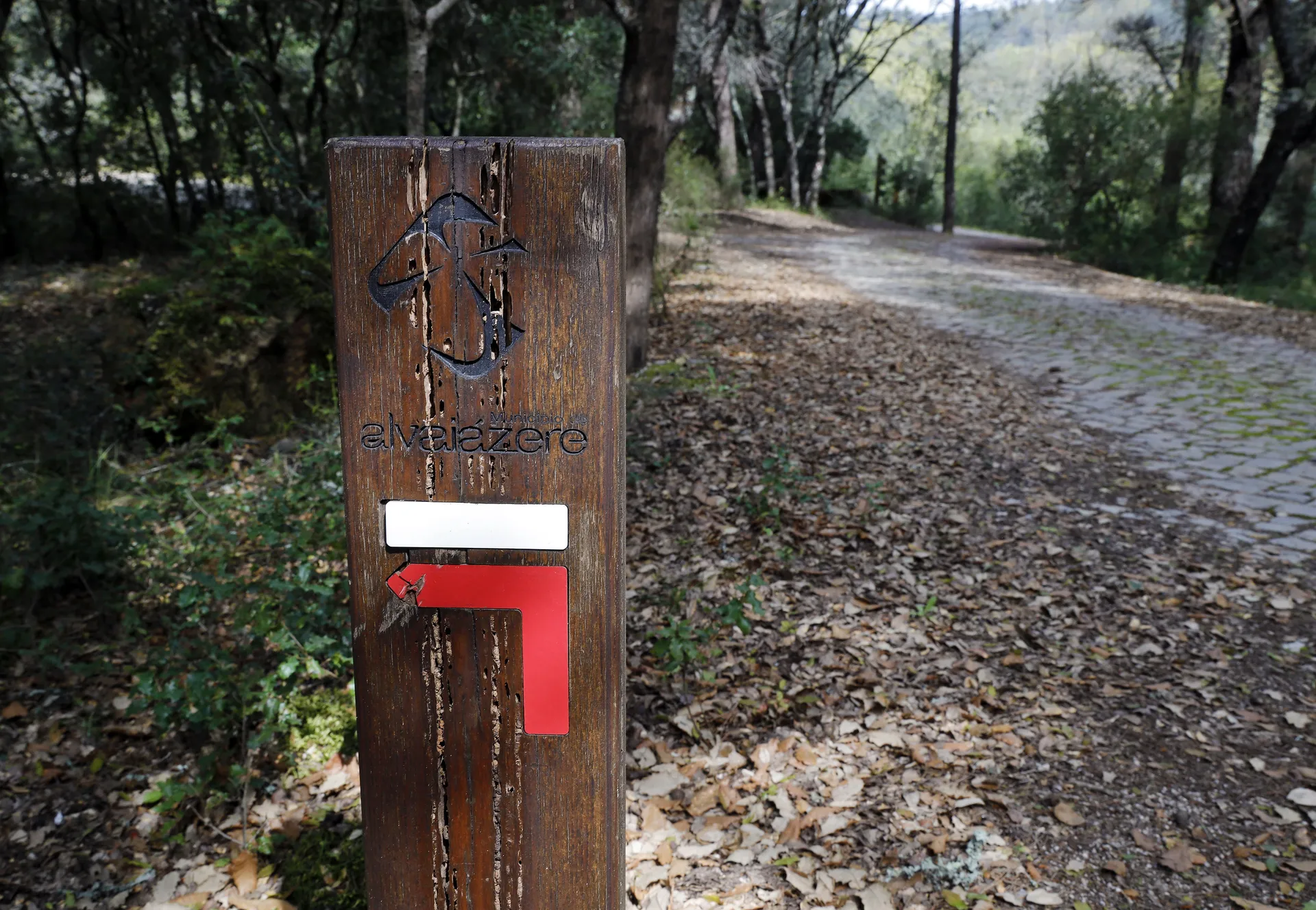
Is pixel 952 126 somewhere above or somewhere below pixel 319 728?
above

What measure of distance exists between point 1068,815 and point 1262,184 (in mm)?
14062

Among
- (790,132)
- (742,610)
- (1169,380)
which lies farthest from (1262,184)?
(790,132)

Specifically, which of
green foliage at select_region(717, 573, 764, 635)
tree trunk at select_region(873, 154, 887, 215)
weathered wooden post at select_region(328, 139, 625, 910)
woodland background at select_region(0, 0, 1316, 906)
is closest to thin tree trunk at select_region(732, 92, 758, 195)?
woodland background at select_region(0, 0, 1316, 906)

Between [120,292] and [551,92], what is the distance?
6.42 metres

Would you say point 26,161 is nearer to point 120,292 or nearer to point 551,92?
point 120,292

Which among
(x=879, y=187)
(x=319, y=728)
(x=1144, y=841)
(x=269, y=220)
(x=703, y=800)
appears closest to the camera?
(x=1144, y=841)

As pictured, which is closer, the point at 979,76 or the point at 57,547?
the point at 57,547

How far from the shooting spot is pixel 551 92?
11922mm

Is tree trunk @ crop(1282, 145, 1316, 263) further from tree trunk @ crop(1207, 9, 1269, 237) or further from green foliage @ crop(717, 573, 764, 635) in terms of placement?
green foliage @ crop(717, 573, 764, 635)

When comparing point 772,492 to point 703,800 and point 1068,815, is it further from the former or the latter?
point 1068,815

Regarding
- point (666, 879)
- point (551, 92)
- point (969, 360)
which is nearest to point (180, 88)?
point (551, 92)

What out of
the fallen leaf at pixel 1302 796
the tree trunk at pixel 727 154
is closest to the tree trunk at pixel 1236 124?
the tree trunk at pixel 727 154

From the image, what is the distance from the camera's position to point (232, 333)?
7156 mm

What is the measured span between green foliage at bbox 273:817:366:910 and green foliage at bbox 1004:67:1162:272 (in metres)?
17.5
